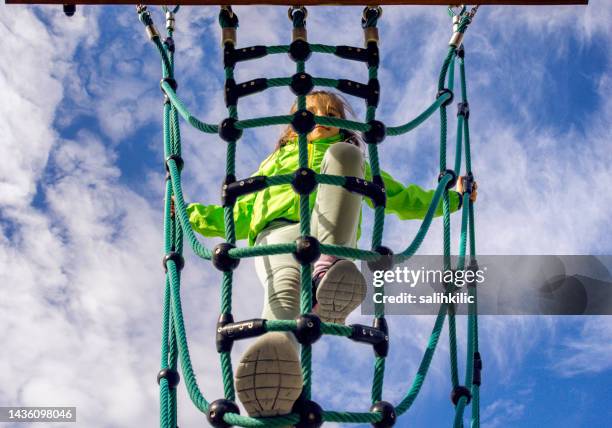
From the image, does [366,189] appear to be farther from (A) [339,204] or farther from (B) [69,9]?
(B) [69,9]

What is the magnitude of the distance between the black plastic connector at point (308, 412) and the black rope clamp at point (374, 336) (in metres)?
0.25

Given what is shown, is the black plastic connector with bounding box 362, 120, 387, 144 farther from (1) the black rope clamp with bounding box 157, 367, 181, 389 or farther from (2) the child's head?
(1) the black rope clamp with bounding box 157, 367, 181, 389

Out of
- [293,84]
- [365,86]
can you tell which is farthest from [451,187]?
[293,84]

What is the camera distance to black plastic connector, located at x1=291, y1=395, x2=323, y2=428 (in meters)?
2.19

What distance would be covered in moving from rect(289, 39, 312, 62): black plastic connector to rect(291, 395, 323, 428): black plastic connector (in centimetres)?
115

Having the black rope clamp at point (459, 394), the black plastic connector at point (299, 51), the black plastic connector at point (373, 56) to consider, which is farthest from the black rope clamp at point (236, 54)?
the black rope clamp at point (459, 394)

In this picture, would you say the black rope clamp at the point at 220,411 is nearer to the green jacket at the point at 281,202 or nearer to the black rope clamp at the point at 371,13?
the green jacket at the point at 281,202

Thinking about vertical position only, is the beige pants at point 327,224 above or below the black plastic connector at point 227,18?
below

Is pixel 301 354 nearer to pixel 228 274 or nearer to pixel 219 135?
pixel 228 274

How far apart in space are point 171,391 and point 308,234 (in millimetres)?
675

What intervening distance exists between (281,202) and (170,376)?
2.40 feet

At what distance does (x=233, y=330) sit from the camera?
7.74 ft

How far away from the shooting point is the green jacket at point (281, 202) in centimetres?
304

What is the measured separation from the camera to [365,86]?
9.24 ft
